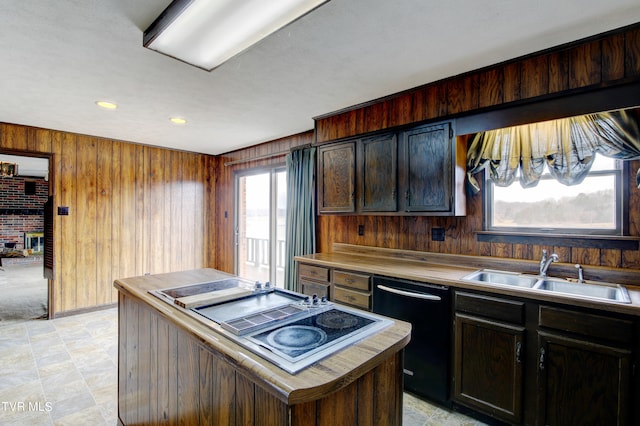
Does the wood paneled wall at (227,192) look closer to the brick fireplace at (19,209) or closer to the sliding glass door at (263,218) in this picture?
the sliding glass door at (263,218)

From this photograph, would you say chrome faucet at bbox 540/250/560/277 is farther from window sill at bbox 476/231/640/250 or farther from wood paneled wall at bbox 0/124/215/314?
wood paneled wall at bbox 0/124/215/314

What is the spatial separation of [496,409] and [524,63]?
235 centimetres

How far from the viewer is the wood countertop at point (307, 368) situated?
0.86 m

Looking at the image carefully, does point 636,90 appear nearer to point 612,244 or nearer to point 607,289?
point 612,244

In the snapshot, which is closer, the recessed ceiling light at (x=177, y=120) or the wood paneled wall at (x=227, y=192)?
the recessed ceiling light at (x=177, y=120)

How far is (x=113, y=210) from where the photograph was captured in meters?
4.56

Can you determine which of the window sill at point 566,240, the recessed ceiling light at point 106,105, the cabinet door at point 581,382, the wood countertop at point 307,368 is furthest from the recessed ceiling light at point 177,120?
the cabinet door at point 581,382

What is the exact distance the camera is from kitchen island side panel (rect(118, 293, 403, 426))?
3.21 ft

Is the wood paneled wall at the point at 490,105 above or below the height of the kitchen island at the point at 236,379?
above

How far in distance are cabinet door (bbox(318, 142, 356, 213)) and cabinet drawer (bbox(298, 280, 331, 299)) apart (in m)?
0.80

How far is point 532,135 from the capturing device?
242 centimetres

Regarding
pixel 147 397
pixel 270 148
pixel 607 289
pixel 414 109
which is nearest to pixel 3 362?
pixel 147 397

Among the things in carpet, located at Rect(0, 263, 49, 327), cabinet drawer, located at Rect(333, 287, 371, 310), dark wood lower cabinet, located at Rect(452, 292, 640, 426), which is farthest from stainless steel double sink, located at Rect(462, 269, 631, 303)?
carpet, located at Rect(0, 263, 49, 327)

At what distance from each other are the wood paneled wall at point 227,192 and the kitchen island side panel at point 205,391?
129 inches
